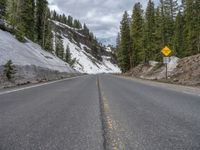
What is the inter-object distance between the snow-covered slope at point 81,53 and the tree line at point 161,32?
6244 cm

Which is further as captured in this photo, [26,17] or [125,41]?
[125,41]

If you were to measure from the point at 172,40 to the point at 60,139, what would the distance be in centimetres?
5343

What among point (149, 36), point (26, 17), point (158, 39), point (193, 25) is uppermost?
point (26, 17)

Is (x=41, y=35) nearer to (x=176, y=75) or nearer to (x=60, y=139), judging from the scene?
(x=176, y=75)

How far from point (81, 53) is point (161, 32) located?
354 ft

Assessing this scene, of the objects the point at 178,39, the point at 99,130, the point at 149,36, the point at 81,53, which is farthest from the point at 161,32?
the point at 81,53

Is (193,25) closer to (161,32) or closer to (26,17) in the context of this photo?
(161,32)

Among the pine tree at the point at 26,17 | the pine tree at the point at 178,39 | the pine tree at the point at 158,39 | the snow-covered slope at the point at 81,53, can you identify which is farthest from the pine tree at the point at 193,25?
the snow-covered slope at the point at 81,53

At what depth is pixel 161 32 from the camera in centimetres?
4547

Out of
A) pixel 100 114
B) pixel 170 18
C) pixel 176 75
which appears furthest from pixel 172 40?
pixel 100 114

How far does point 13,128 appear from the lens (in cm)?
437

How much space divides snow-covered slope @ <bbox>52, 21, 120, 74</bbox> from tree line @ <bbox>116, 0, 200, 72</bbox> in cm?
6244

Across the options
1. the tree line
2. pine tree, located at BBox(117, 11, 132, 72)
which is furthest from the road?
pine tree, located at BBox(117, 11, 132, 72)

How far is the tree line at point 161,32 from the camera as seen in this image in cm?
4559
